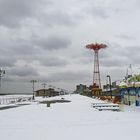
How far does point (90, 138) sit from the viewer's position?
12078mm

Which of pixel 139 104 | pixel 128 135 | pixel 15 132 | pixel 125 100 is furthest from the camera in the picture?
pixel 125 100

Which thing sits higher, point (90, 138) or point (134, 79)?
point (134, 79)

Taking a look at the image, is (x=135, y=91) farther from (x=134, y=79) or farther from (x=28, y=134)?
(x=28, y=134)

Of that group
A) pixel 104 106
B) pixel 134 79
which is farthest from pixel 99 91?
pixel 104 106

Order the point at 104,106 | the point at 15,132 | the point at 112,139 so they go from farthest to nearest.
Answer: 1. the point at 104,106
2. the point at 15,132
3. the point at 112,139

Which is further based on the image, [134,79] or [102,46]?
[102,46]

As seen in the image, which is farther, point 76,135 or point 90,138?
point 76,135

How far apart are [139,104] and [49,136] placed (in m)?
29.1

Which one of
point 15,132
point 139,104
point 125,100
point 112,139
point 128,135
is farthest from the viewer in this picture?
point 125,100

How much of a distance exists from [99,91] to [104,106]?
6523 cm

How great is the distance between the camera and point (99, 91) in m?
95.1

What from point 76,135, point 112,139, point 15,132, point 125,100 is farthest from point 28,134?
point 125,100

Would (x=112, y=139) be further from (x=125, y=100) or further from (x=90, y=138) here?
(x=125, y=100)

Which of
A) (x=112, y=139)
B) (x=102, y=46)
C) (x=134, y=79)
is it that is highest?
(x=102, y=46)
